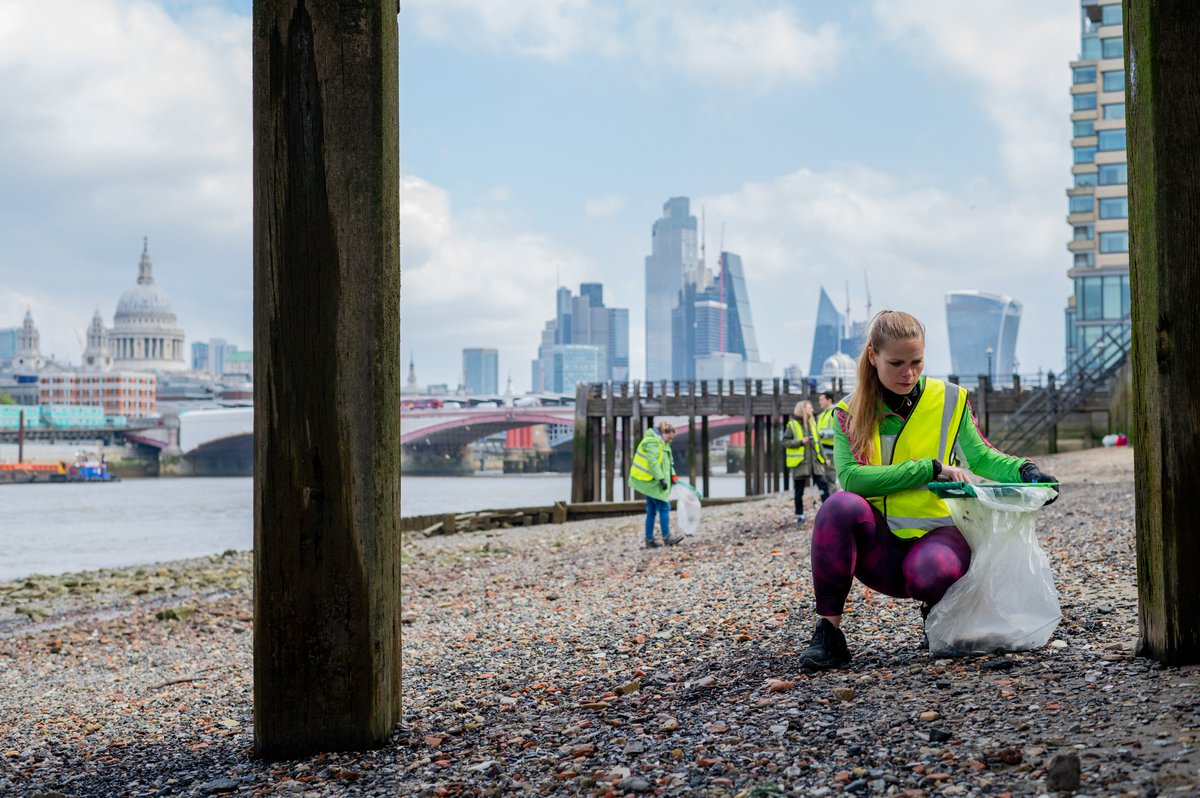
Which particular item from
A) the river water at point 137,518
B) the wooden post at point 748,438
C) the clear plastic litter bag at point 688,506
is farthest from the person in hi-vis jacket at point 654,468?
the wooden post at point 748,438

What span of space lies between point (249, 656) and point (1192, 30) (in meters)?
5.75

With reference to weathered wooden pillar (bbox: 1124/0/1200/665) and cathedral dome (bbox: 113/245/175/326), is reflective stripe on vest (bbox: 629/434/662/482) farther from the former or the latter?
cathedral dome (bbox: 113/245/175/326)

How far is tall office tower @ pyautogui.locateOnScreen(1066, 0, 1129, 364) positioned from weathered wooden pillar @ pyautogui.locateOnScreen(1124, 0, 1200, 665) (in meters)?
42.1

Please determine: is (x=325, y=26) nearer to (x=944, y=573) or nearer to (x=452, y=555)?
(x=944, y=573)

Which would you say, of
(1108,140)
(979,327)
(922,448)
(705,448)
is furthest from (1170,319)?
(979,327)

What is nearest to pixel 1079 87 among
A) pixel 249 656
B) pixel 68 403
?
pixel 249 656

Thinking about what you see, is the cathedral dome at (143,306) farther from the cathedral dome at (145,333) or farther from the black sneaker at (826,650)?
the black sneaker at (826,650)

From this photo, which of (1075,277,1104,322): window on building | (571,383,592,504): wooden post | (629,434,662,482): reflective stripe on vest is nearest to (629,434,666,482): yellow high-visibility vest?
(629,434,662,482): reflective stripe on vest

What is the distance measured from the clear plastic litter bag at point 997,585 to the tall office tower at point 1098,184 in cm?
4204

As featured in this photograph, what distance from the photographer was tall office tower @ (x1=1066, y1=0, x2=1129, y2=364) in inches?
1827

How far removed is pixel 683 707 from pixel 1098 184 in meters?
50.1

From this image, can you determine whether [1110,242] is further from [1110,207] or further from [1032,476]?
[1032,476]

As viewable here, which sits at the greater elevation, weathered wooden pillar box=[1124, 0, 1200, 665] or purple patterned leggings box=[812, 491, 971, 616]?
weathered wooden pillar box=[1124, 0, 1200, 665]

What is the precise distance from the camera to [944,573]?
3.33 metres
